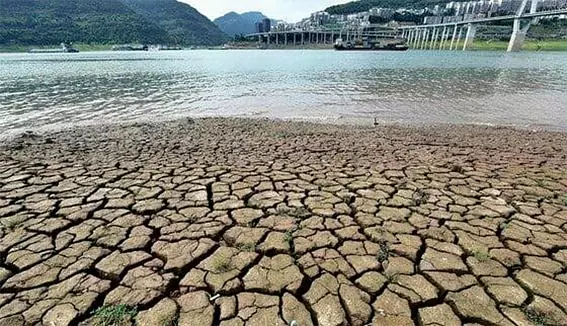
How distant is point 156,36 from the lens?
135125 mm

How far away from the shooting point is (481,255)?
136 inches

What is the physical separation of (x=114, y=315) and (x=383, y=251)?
2.55 meters

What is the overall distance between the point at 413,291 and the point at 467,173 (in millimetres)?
3941

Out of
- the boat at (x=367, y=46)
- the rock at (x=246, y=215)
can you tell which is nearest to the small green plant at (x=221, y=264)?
the rock at (x=246, y=215)

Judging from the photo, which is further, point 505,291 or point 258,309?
point 505,291

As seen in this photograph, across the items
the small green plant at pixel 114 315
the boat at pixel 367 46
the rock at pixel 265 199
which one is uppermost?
the small green plant at pixel 114 315

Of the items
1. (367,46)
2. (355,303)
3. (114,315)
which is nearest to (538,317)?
(355,303)

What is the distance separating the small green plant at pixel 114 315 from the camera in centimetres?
257

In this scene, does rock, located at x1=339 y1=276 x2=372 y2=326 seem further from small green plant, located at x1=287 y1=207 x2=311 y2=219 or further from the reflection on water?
the reflection on water

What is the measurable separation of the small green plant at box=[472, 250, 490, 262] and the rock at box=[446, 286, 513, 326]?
1.65 feet

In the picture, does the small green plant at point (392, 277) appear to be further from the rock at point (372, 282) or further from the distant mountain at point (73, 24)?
the distant mountain at point (73, 24)

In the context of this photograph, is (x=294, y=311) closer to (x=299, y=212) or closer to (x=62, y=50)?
(x=299, y=212)

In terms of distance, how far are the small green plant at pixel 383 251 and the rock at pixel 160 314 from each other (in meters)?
1.99

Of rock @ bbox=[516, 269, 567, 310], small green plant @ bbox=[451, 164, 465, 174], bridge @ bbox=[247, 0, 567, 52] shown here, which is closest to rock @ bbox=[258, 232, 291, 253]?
rock @ bbox=[516, 269, 567, 310]
